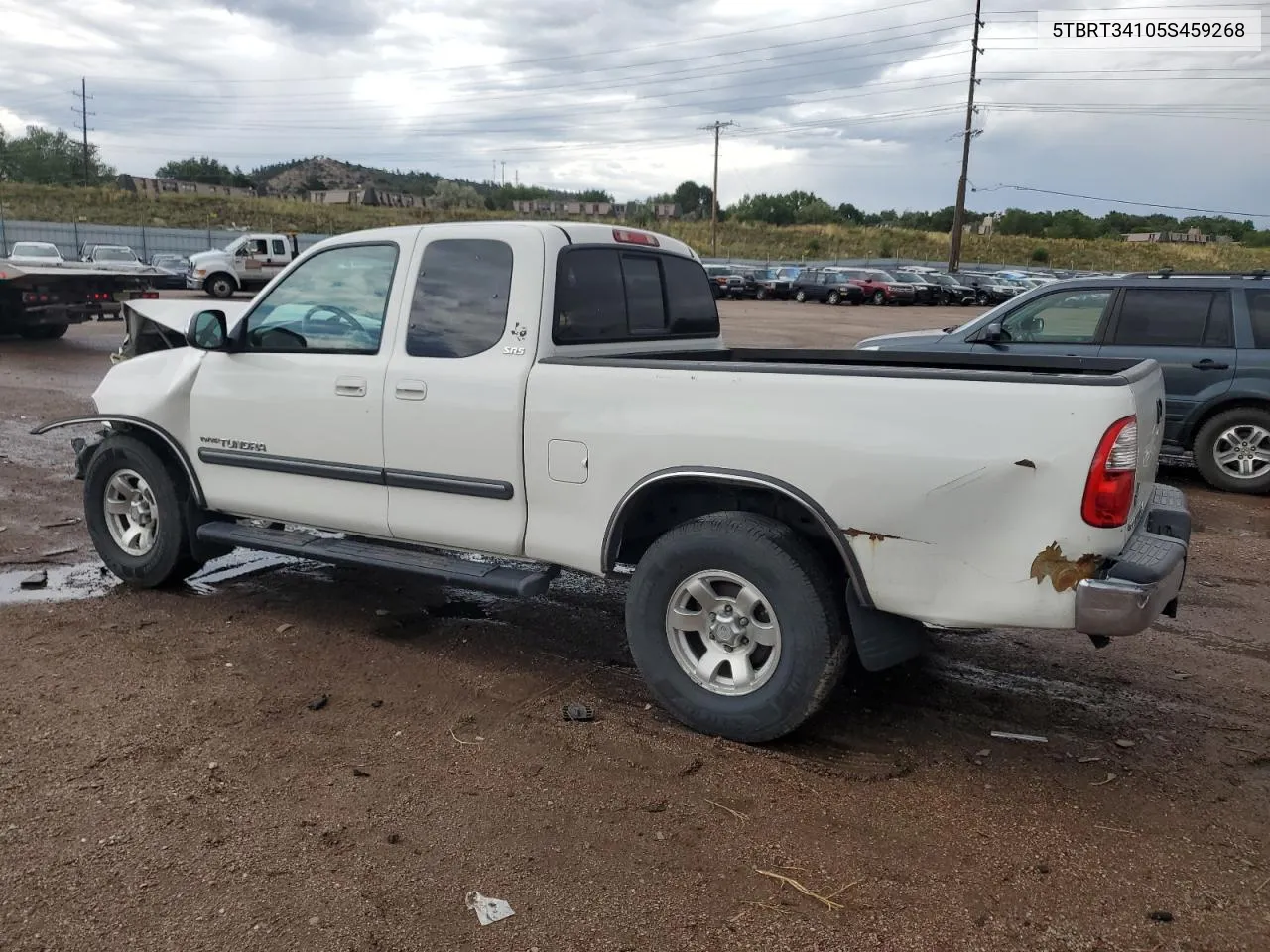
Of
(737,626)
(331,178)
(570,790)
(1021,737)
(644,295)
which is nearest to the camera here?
(570,790)

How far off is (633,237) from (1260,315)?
6.52 m

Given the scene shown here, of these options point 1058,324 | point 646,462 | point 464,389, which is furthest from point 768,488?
point 1058,324

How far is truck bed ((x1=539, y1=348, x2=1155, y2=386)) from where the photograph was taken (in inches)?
137

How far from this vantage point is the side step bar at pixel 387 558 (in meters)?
4.48

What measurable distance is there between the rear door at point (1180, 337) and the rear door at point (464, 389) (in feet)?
21.2

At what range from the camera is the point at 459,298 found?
4.70m

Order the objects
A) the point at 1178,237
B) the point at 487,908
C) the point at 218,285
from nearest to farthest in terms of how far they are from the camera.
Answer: the point at 487,908 → the point at 218,285 → the point at 1178,237

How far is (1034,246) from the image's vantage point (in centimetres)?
8112

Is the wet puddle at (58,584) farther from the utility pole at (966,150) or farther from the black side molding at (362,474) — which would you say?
the utility pole at (966,150)

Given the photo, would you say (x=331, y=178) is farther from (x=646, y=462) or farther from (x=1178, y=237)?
(x=646, y=462)

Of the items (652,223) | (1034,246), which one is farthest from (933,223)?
(652,223)

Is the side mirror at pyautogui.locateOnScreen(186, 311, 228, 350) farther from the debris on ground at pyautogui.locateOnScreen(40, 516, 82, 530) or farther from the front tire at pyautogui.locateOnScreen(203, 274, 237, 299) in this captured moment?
the front tire at pyautogui.locateOnScreen(203, 274, 237, 299)

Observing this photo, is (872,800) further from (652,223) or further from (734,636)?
(652,223)

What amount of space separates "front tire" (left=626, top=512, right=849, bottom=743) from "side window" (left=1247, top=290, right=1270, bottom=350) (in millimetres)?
6963
